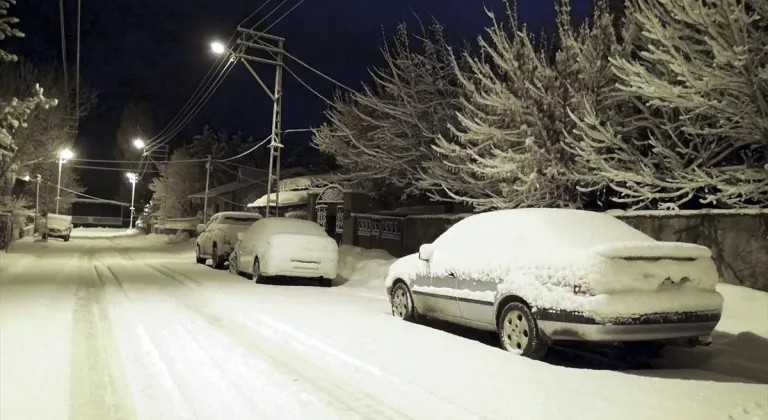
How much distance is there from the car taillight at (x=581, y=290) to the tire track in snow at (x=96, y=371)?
4.11 metres

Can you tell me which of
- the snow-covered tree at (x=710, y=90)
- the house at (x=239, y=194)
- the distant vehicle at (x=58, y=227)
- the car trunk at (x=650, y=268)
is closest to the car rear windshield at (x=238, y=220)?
the snow-covered tree at (x=710, y=90)

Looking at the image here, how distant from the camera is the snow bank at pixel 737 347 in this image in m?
6.47

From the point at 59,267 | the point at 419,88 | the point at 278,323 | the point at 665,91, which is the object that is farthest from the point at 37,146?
the point at 665,91

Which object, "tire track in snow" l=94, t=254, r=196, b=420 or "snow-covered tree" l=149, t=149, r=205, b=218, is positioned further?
"snow-covered tree" l=149, t=149, r=205, b=218

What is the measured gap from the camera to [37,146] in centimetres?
3256

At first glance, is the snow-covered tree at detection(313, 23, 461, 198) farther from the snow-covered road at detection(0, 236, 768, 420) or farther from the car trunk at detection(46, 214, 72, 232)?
the car trunk at detection(46, 214, 72, 232)

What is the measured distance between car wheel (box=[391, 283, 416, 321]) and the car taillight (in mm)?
3176

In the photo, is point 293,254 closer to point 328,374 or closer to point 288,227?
point 288,227

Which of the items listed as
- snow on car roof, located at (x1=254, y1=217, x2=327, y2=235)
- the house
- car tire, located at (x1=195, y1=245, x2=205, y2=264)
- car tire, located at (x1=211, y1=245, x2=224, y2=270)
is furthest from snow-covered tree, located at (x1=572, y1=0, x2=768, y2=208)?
the house

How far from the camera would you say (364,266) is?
54.6 feet

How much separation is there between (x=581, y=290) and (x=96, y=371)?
468 centimetres

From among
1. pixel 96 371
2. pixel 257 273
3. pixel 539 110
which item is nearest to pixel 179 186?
pixel 257 273

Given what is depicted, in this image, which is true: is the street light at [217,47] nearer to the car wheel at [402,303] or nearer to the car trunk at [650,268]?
the car wheel at [402,303]

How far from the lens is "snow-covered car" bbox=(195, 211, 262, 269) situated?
1892cm
